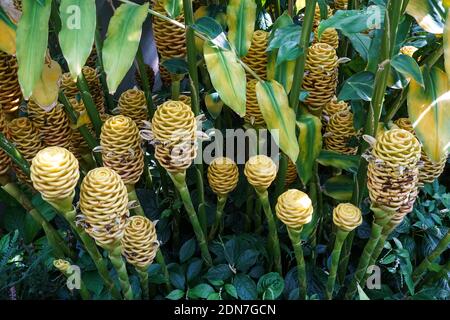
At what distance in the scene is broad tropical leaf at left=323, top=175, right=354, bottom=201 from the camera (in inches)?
35.6

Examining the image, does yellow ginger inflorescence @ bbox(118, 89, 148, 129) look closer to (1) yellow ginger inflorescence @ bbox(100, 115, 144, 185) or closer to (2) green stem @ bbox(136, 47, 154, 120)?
(2) green stem @ bbox(136, 47, 154, 120)

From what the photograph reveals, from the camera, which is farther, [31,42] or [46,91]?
[46,91]

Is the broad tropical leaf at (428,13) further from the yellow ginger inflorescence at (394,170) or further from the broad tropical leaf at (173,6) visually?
the broad tropical leaf at (173,6)

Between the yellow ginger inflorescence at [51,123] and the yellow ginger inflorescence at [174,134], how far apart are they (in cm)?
21

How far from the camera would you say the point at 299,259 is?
83cm

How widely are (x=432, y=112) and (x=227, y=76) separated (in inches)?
11.2

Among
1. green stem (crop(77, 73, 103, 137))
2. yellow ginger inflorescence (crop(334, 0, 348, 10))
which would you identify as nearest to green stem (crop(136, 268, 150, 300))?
green stem (crop(77, 73, 103, 137))

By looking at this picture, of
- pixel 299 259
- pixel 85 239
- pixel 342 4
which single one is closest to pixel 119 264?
pixel 85 239

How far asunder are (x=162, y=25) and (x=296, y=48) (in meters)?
0.22

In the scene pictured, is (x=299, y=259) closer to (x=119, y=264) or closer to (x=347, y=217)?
(x=347, y=217)

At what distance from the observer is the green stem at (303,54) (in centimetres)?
73

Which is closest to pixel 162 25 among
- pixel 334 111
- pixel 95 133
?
pixel 95 133

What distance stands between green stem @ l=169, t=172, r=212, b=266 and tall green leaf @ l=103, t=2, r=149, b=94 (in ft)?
0.60

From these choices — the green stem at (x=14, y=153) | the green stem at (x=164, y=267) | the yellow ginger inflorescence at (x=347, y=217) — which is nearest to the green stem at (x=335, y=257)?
the yellow ginger inflorescence at (x=347, y=217)
